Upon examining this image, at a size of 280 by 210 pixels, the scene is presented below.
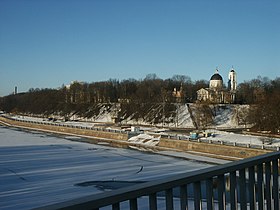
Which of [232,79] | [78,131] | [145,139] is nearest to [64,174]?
[145,139]

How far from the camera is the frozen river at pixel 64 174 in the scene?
15758mm

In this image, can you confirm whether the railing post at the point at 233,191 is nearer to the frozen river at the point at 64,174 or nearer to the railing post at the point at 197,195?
the railing post at the point at 197,195

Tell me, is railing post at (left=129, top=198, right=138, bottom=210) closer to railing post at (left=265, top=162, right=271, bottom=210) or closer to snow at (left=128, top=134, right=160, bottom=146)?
railing post at (left=265, top=162, right=271, bottom=210)

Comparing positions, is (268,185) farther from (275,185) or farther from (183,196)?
(183,196)

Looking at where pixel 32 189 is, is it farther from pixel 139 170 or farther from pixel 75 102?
pixel 75 102

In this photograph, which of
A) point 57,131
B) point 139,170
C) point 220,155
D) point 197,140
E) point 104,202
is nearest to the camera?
point 104,202

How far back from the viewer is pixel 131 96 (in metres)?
84.3

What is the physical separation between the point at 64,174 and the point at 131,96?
62833 mm

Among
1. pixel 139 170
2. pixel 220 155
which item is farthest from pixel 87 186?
pixel 220 155

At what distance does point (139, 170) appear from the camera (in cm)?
2439

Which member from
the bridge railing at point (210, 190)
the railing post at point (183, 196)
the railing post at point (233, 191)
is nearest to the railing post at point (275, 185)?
the bridge railing at point (210, 190)

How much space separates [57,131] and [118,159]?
3915cm

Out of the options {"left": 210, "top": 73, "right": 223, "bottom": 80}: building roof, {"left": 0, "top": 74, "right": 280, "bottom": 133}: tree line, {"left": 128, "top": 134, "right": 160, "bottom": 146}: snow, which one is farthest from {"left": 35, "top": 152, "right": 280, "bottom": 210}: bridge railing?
{"left": 210, "top": 73, "right": 223, "bottom": 80}: building roof

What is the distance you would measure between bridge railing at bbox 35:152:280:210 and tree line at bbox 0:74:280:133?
50.6 meters
